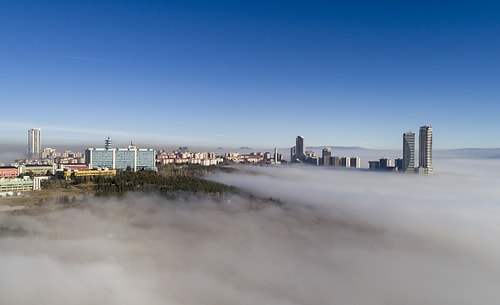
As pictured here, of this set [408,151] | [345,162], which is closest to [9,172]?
[408,151]

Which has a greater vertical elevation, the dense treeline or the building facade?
the building facade

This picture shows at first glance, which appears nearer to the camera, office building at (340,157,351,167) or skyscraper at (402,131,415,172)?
skyscraper at (402,131,415,172)

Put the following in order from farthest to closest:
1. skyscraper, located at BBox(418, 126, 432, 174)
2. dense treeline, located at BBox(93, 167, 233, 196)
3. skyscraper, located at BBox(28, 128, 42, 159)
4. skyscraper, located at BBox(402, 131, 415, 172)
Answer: skyscraper, located at BBox(28, 128, 42, 159), skyscraper, located at BBox(402, 131, 415, 172), skyscraper, located at BBox(418, 126, 432, 174), dense treeline, located at BBox(93, 167, 233, 196)

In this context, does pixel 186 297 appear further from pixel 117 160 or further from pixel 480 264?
pixel 117 160

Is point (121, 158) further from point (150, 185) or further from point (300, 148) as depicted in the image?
point (300, 148)

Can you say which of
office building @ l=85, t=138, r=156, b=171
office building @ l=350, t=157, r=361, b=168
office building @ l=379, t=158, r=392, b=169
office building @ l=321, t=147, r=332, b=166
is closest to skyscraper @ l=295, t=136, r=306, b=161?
office building @ l=321, t=147, r=332, b=166

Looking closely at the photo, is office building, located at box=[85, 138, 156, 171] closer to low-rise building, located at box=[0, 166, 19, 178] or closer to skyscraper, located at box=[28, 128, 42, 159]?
low-rise building, located at box=[0, 166, 19, 178]

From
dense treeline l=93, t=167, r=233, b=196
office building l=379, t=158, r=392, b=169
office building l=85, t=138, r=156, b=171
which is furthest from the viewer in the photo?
office building l=379, t=158, r=392, b=169
